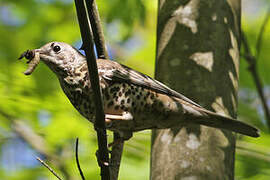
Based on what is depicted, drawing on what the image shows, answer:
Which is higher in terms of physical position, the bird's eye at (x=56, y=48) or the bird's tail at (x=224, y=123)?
the bird's eye at (x=56, y=48)

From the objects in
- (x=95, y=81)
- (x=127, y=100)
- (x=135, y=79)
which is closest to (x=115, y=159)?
(x=127, y=100)

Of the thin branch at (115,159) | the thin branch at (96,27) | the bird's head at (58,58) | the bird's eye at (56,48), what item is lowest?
the thin branch at (115,159)

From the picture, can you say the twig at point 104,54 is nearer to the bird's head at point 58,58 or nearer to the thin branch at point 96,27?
the thin branch at point 96,27

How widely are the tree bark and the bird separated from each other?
0.63 feet

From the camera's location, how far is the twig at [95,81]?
2264 millimetres

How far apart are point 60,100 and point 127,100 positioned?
1.86m

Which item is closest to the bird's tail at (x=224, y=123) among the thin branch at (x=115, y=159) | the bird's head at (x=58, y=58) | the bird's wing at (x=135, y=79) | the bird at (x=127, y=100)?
the bird at (x=127, y=100)

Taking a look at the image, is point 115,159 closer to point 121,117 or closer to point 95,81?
point 121,117

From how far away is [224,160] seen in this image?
3346mm

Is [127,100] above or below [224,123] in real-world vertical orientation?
above

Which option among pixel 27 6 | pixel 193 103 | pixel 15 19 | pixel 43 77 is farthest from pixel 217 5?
pixel 15 19

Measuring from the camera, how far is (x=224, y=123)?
3.23 m

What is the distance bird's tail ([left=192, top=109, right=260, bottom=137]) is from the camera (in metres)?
3.21

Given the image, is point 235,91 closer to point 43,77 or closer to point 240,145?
point 240,145
